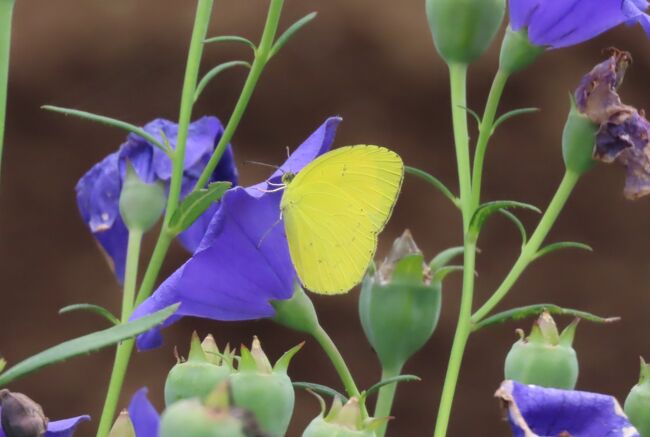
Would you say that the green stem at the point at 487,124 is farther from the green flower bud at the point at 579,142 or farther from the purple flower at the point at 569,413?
the purple flower at the point at 569,413

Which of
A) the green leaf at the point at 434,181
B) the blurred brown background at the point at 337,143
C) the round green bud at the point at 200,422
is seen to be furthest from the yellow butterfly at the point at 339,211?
the blurred brown background at the point at 337,143

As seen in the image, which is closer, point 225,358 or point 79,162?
point 225,358

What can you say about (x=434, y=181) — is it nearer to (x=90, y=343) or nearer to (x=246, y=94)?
(x=246, y=94)

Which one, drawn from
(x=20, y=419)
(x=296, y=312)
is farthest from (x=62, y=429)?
(x=296, y=312)

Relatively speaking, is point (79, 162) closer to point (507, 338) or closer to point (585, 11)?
point (507, 338)

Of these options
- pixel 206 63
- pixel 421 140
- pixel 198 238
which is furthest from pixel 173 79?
pixel 198 238

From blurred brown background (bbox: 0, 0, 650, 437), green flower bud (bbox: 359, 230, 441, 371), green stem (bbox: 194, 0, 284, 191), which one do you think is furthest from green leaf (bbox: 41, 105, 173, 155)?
blurred brown background (bbox: 0, 0, 650, 437)

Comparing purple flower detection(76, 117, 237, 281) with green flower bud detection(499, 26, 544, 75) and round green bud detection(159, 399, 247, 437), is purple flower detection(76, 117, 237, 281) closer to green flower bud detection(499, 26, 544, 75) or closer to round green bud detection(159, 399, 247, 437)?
green flower bud detection(499, 26, 544, 75)
